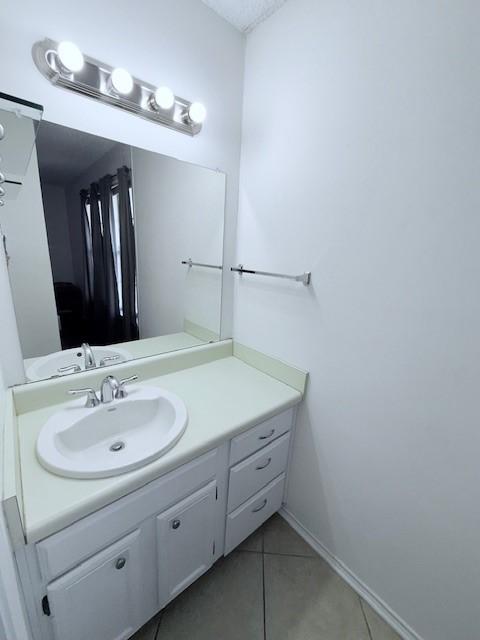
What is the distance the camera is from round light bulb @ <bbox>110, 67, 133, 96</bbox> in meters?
0.99

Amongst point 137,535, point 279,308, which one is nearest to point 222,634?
point 137,535

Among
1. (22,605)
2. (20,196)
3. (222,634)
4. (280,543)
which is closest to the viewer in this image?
(22,605)

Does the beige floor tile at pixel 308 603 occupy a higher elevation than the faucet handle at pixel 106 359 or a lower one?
lower

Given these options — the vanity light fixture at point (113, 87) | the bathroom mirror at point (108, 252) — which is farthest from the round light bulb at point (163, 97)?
the bathroom mirror at point (108, 252)

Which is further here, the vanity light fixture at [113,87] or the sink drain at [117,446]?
the sink drain at [117,446]

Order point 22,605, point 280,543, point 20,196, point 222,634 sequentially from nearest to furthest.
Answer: point 22,605, point 20,196, point 222,634, point 280,543

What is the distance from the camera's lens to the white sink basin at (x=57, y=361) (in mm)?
1088

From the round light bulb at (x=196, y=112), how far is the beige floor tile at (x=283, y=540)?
2050 mm

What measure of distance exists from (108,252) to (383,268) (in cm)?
112

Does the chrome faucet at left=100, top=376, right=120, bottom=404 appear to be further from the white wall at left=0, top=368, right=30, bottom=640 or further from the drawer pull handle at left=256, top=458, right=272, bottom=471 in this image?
the drawer pull handle at left=256, top=458, right=272, bottom=471

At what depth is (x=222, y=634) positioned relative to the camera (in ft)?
3.55

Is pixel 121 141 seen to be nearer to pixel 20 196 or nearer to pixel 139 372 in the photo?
pixel 20 196

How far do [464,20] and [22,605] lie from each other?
1.86 m

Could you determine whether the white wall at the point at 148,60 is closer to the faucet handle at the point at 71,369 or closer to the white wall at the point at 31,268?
the white wall at the point at 31,268
